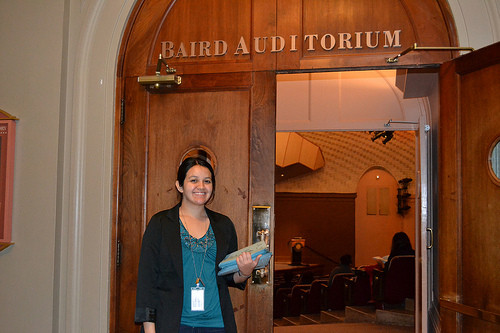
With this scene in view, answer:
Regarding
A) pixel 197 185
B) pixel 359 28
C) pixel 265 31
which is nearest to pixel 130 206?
pixel 197 185

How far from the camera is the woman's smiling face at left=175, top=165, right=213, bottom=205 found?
9.30ft

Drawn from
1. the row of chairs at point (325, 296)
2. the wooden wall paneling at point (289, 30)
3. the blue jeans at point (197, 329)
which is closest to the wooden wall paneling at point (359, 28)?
the wooden wall paneling at point (289, 30)

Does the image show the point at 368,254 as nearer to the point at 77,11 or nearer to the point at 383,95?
the point at 383,95

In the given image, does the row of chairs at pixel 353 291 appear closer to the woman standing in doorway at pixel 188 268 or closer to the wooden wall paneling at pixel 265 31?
the wooden wall paneling at pixel 265 31

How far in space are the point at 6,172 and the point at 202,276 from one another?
1573 mm

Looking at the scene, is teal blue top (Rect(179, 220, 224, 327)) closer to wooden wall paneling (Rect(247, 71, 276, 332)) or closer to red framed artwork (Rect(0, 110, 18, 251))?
wooden wall paneling (Rect(247, 71, 276, 332))

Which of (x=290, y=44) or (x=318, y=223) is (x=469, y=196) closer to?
(x=290, y=44)

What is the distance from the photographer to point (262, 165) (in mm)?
3262

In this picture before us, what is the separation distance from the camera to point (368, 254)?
623 inches

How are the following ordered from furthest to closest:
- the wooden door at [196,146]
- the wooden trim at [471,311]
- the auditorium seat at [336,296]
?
the auditorium seat at [336,296] → the wooden door at [196,146] → the wooden trim at [471,311]

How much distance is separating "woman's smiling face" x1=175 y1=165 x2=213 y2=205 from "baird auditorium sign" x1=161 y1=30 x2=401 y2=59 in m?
0.97

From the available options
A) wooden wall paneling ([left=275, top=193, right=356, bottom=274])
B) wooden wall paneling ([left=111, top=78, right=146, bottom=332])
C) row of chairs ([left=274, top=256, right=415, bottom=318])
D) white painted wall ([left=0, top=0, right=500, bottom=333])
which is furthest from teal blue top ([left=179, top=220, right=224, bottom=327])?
wooden wall paneling ([left=275, top=193, right=356, bottom=274])

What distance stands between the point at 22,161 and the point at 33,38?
835mm

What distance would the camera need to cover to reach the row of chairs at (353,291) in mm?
7410
